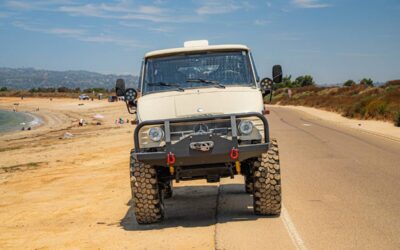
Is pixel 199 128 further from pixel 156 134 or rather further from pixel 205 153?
pixel 156 134

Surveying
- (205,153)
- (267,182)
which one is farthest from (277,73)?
(205,153)

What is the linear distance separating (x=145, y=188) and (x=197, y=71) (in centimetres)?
216

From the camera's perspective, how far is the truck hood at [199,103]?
8.40 meters

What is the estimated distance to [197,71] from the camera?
949cm

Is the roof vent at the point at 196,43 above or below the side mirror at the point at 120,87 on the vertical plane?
above

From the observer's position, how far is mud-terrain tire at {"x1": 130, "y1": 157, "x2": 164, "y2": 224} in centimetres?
853

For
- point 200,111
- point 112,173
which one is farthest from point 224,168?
point 112,173

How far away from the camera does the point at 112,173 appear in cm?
1542

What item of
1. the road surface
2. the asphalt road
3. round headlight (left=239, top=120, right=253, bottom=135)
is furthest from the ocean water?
round headlight (left=239, top=120, right=253, bottom=135)

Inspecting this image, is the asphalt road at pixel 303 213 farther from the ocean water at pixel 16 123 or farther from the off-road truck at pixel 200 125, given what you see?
the ocean water at pixel 16 123

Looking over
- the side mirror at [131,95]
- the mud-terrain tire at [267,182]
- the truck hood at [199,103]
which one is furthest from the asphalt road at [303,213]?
the side mirror at [131,95]

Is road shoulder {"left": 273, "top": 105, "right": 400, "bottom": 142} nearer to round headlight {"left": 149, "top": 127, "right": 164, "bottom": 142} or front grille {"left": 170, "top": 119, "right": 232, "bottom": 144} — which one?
front grille {"left": 170, "top": 119, "right": 232, "bottom": 144}

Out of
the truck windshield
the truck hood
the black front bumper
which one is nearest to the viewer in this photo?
the black front bumper

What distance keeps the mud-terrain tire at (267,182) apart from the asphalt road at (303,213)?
9.3 inches
